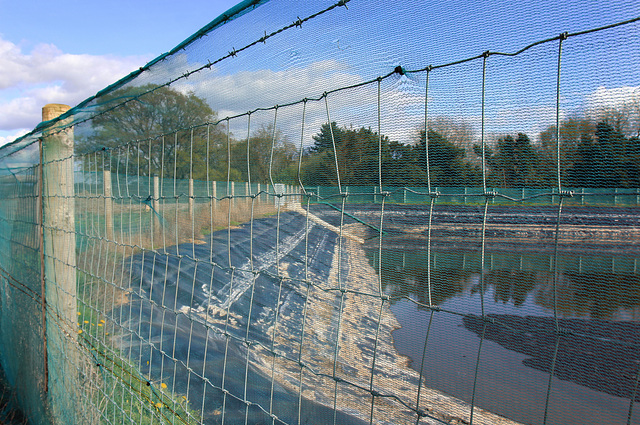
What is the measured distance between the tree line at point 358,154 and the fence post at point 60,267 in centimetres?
64

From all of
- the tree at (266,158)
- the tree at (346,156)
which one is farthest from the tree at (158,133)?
the tree at (346,156)

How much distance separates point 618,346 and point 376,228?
0.64 meters

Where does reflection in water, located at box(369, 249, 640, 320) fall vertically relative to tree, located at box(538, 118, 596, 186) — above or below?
below

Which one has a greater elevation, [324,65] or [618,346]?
[324,65]

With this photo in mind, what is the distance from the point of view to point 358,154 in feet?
3.97

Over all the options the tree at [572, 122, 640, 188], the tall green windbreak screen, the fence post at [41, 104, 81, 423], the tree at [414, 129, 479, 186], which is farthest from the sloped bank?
the tree at [572, 122, 640, 188]

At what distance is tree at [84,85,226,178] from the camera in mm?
1907

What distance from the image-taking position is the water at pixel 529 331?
787 mm

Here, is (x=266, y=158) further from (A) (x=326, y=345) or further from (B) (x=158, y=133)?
(B) (x=158, y=133)

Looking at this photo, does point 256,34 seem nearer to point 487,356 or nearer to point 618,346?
point 487,356

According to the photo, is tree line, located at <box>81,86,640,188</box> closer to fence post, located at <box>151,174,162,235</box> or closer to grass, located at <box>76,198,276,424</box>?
fence post, located at <box>151,174,162,235</box>

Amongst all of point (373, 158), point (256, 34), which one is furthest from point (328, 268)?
point (256, 34)

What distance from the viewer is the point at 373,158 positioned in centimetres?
117

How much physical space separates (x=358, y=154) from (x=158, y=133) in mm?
1396
